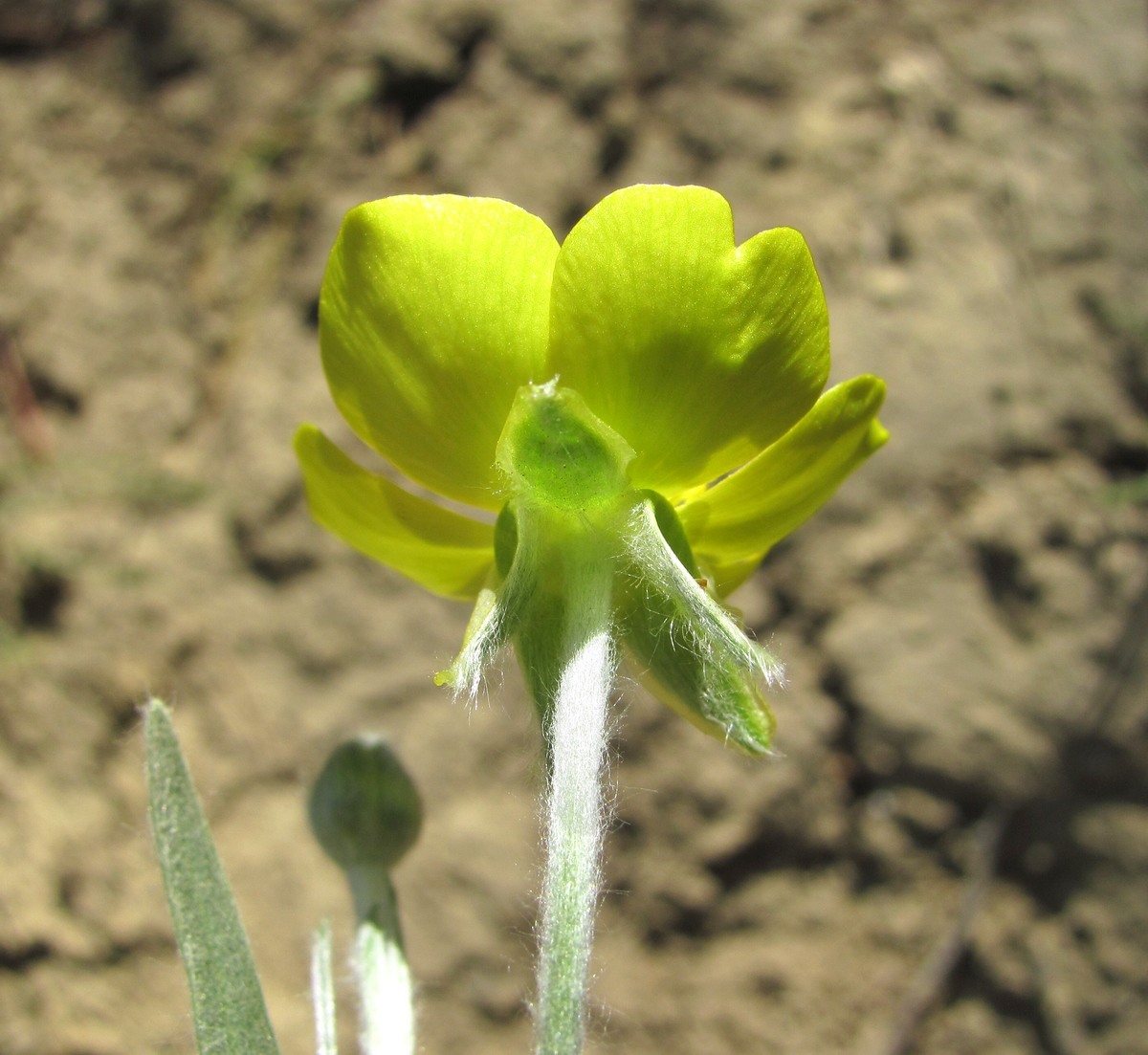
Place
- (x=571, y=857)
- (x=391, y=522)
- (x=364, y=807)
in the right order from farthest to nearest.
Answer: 1. (x=364, y=807)
2. (x=391, y=522)
3. (x=571, y=857)

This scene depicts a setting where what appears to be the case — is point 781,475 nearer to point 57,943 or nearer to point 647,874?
point 647,874

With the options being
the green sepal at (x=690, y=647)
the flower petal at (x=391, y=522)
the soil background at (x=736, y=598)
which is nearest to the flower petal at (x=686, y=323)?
the green sepal at (x=690, y=647)

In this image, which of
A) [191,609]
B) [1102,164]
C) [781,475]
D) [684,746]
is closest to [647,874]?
[684,746]

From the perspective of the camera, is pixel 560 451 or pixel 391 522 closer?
pixel 560 451

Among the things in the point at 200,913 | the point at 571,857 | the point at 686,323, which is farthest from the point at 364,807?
the point at 686,323

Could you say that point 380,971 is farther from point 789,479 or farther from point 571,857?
point 789,479

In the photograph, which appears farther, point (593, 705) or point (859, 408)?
point (859, 408)

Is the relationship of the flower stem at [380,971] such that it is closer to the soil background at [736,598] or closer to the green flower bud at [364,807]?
the green flower bud at [364,807]

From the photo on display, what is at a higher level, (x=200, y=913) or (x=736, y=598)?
(x=200, y=913)
